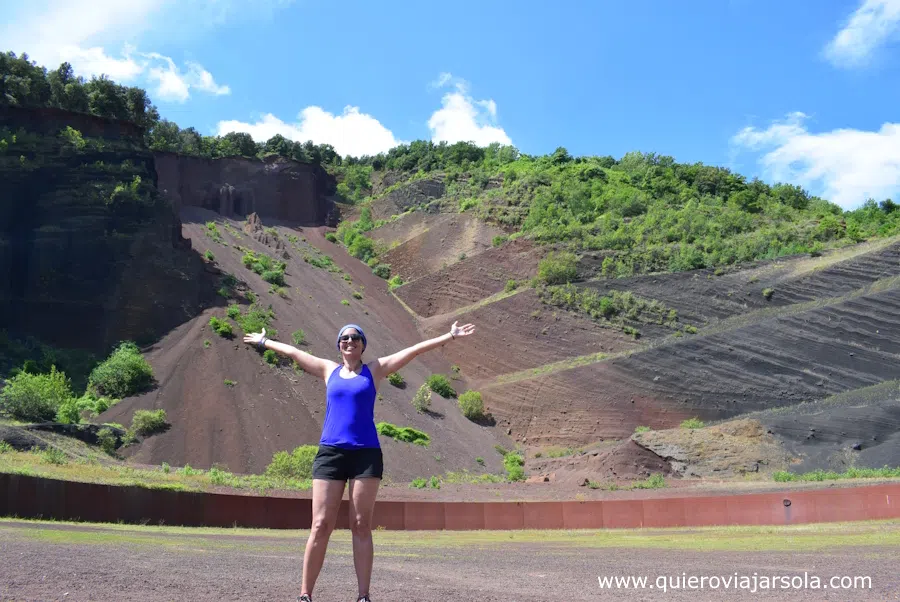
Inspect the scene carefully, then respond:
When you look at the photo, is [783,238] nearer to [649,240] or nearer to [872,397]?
[649,240]

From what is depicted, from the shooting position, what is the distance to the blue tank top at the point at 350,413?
18.8ft

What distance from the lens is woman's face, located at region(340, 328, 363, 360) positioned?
6.19 meters

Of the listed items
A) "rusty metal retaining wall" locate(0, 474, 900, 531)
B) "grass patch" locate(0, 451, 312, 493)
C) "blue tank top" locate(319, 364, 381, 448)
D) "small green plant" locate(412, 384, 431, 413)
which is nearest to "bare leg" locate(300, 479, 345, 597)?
"blue tank top" locate(319, 364, 381, 448)

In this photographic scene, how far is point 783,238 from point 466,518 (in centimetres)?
4069

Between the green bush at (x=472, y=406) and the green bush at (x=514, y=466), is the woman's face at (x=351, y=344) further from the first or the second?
the green bush at (x=472, y=406)

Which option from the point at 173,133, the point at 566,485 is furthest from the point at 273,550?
the point at 173,133

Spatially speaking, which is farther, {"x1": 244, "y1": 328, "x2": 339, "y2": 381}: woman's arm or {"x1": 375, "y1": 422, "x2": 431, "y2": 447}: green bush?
{"x1": 375, "y1": 422, "x2": 431, "y2": 447}: green bush

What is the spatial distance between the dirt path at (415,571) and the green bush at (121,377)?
28713 mm

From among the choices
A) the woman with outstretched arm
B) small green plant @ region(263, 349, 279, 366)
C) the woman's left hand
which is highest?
small green plant @ region(263, 349, 279, 366)

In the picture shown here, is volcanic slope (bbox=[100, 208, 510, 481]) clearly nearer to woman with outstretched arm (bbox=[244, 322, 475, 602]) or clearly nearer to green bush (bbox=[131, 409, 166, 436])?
green bush (bbox=[131, 409, 166, 436])

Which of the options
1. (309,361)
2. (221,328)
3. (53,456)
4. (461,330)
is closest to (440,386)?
(221,328)

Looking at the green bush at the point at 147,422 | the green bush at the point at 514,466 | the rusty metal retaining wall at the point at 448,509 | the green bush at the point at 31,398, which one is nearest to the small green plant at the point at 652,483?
the green bush at the point at 514,466

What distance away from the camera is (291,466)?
3500cm

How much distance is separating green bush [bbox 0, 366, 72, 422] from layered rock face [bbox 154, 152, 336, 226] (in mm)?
34938
